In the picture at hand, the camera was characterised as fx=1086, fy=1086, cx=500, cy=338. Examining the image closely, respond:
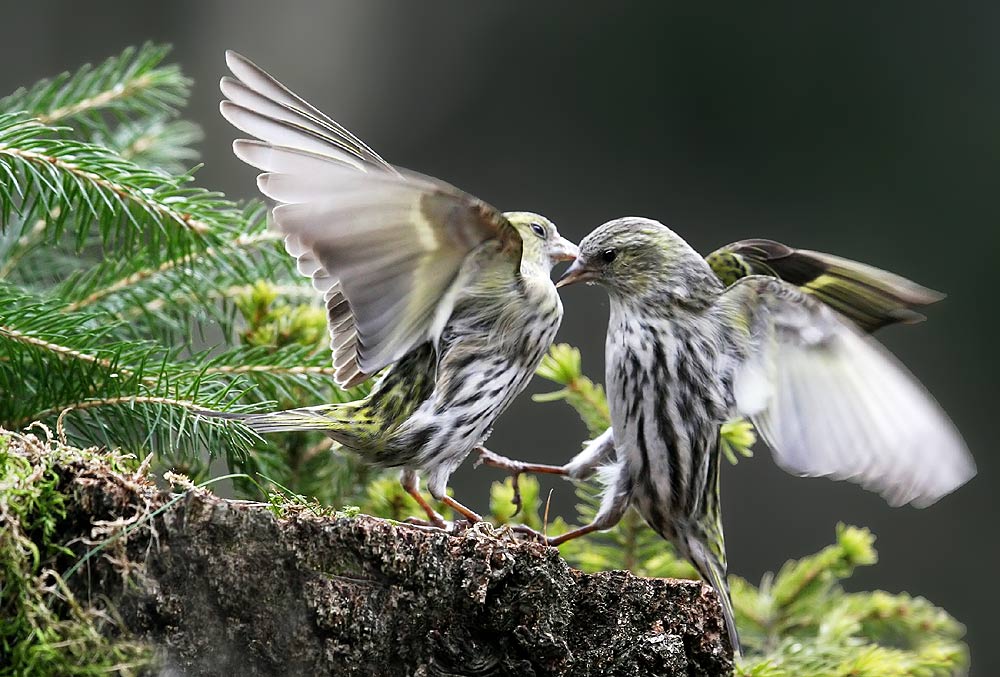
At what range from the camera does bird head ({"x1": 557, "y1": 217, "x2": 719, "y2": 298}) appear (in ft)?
5.80

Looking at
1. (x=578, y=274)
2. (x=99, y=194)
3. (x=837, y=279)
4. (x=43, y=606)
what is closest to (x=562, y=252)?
(x=578, y=274)

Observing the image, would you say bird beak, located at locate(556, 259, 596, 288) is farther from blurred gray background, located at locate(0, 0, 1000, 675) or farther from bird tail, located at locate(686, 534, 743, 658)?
blurred gray background, located at locate(0, 0, 1000, 675)

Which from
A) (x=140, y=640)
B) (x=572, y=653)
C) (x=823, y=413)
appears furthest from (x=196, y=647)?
(x=823, y=413)

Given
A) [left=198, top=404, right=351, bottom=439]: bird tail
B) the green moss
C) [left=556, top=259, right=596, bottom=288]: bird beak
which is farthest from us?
[left=556, top=259, right=596, bottom=288]: bird beak

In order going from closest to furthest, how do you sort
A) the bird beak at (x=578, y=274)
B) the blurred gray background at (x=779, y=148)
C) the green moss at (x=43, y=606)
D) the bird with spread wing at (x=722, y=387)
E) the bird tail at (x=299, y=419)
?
the green moss at (x=43, y=606)
the bird tail at (x=299, y=419)
the bird with spread wing at (x=722, y=387)
the bird beak at (x=578, y=274)
the blurred gray background at (x=779, y=148)

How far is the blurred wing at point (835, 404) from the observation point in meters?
1.45

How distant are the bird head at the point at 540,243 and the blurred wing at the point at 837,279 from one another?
300 mm

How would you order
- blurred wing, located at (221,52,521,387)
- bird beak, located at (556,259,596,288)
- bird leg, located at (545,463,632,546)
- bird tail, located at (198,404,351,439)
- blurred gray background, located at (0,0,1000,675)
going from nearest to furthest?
1. blurred wing, located at (221,52,521,387)
2. bird tail, located at (198,404,351,439)
3. bird leg, located at (545,463,632,546)
4. bird beak, located at (556,259,596,288)
5. blurred gray background, located at (0,0,1000,675)

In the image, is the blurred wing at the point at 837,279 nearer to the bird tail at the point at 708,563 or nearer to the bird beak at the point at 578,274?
the bird beak at the point at 578,274

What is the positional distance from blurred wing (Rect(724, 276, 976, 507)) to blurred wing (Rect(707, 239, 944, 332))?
13 centimetres

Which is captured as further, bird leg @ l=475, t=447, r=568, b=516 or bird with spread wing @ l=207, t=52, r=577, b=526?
bird leg @ l=475, t=447, r=568, b=516

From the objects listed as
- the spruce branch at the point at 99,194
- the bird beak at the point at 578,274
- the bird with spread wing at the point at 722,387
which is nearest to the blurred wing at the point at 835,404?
the bird with spread wing at the point at 722,387

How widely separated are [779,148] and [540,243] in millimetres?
2681

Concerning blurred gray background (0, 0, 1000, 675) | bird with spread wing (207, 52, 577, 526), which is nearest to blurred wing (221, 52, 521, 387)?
bird with spread wing (207, 52, 577, 526)
